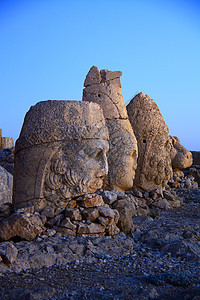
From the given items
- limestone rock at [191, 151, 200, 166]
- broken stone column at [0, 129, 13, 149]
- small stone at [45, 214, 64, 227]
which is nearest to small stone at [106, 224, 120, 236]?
small stone at [45, 214, 64, 227]

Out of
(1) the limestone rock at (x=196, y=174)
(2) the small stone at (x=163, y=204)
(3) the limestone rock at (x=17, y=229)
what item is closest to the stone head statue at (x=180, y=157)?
(1) the limestone rock at (x=196, y=174)

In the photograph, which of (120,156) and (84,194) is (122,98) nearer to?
(120,156)

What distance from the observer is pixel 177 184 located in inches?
421

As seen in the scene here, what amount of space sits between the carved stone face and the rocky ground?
74cm

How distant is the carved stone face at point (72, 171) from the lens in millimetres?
4520

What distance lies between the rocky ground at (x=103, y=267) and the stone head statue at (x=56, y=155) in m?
0.78

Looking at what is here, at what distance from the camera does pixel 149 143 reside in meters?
8.49

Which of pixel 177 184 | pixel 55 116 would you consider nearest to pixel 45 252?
pixel 55 116

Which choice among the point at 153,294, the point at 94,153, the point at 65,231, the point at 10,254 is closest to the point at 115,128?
the point at 94,153

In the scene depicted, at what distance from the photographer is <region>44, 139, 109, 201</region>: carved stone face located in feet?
14.8

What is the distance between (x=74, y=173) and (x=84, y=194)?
13.7 inches

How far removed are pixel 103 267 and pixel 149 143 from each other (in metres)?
5.43

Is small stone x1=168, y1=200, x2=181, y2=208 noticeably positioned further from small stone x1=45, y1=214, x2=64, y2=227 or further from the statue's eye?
small stone x1=45, y1=214, x2=64, y2=227

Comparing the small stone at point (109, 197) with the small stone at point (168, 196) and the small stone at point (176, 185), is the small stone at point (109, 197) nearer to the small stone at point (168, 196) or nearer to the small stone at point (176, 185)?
the small stone at point (168, 196)
